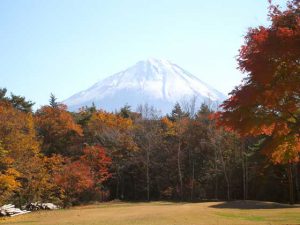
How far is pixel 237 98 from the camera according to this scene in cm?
1532

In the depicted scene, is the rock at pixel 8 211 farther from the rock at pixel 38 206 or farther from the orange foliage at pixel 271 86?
the orange foliage at pixel 271 86

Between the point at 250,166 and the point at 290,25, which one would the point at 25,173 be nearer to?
the point at 250,166

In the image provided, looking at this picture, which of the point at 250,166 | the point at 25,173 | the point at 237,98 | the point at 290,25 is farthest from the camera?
the point at 250,166

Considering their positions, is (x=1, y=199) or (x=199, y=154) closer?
(x=1, y=199)

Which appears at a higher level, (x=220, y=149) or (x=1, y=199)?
(x=220, y=149)

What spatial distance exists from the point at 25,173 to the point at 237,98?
27.2 m

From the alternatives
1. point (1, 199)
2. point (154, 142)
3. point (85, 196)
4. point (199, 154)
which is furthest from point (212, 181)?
point (1, 199)

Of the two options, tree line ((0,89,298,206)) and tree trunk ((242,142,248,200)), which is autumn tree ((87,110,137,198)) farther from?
tree trunk ((242,142,248,200))

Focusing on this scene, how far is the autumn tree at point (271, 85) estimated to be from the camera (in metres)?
13.7

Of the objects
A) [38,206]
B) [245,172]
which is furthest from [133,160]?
[38,206]

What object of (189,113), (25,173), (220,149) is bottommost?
(25,173)

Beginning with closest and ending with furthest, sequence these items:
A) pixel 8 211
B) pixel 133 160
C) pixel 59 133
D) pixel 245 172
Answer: pixel 8 211 → pixel 245 172 → pixel 133 160 → pixel 59 133

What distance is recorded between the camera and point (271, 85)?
46.9ft

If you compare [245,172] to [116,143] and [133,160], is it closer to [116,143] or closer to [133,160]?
[133,160]
